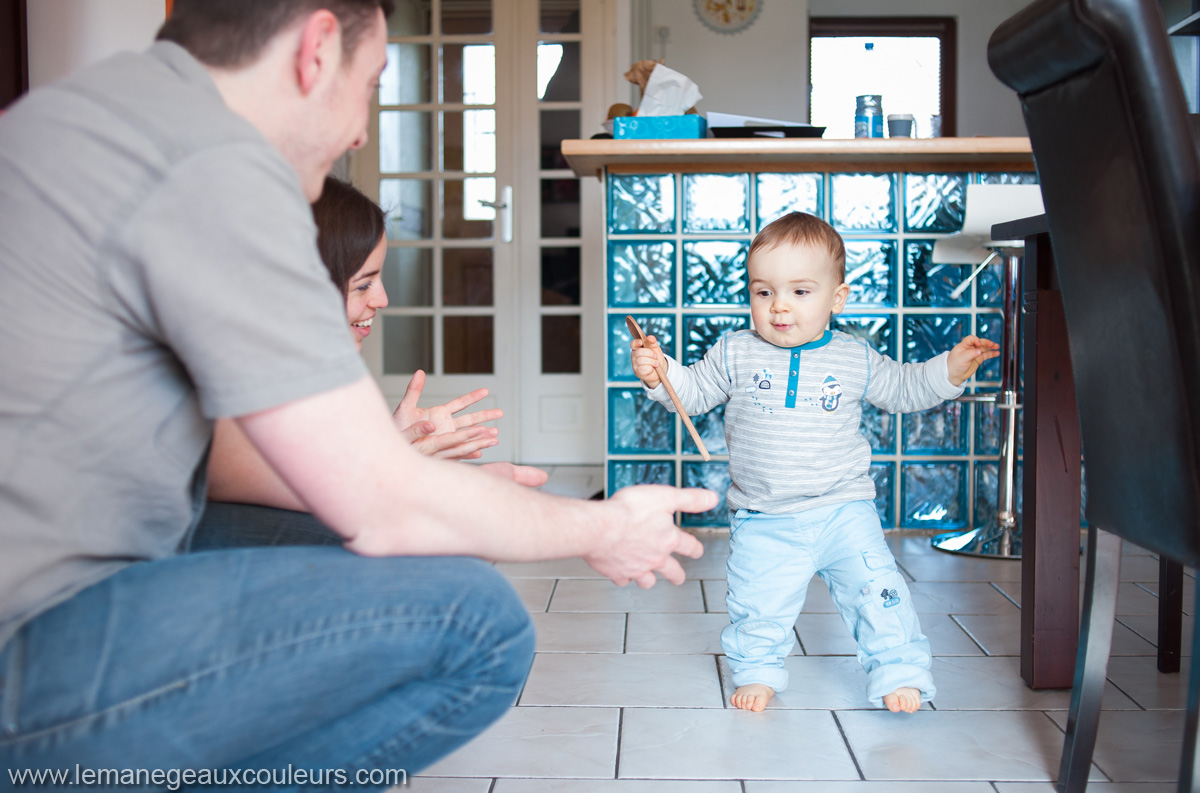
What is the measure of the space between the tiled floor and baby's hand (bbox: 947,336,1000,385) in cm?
55

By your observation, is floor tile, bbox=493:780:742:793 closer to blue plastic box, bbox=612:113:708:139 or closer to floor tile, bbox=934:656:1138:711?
floor tile, bbox=934:656:1138:711

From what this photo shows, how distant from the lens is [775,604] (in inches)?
66.0

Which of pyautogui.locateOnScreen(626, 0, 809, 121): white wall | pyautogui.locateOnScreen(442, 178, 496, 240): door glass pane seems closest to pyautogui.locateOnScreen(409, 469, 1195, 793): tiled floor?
pyautogui.locateOnScreen(442, 178, 496, 240): door glass pane

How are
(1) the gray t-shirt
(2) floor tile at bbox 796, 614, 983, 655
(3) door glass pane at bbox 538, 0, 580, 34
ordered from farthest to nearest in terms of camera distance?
1. (3) door glass pane at bbox 538, 0, 580, 34
2. (2) floor tile at bbox 796, 614, 983, 655
3. (1) the gray t-shirt

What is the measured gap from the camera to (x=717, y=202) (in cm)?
284

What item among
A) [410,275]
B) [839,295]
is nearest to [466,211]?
[410,275]

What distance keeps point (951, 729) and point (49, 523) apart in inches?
51.9

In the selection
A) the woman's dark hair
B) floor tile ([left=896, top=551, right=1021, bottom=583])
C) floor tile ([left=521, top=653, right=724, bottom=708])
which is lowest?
floor tile ([left=521, top=653, right=724, bottom=708])

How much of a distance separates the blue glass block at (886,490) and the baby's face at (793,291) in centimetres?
122

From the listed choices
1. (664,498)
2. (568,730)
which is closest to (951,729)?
(568,730)

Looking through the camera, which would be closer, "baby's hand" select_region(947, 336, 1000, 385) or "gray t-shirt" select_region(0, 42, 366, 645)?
"gray t-shirt" select_region(0, 42, 366, 645)

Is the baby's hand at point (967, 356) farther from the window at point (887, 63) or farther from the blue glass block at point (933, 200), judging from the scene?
the window at point (887, 63)

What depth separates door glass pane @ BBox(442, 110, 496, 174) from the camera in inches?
172

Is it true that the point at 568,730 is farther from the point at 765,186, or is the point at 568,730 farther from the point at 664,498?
the point at 765,186
